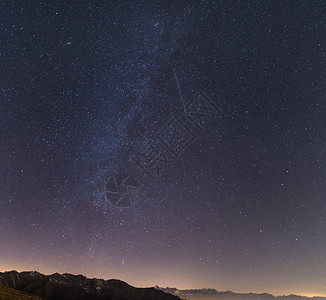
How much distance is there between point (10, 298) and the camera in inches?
2206
